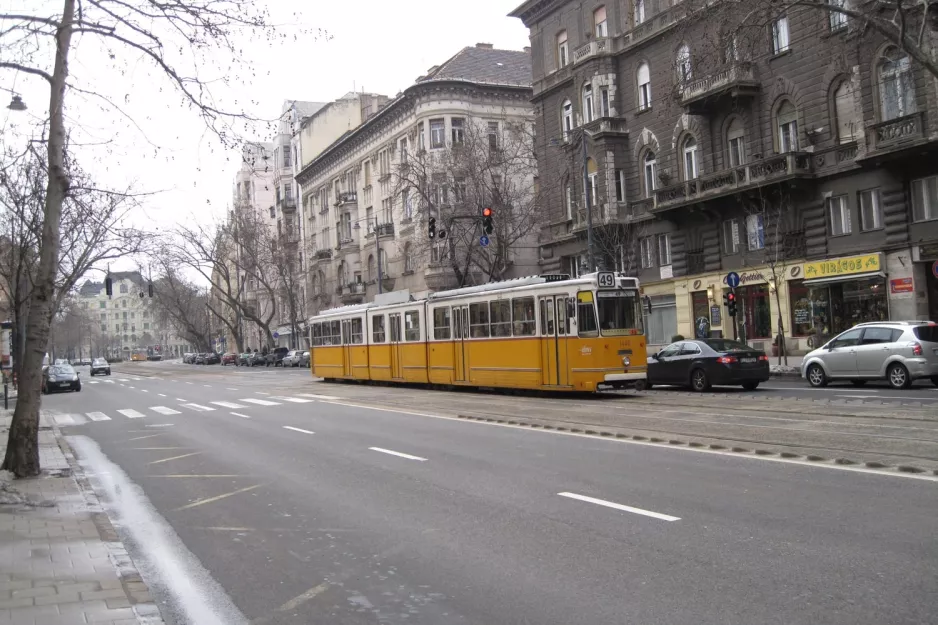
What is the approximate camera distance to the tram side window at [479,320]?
24.2 m

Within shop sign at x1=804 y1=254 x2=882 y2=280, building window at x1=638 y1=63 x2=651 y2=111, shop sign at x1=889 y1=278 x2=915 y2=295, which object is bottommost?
shop sign at x1=889 y1=278 x2=915 y2=295

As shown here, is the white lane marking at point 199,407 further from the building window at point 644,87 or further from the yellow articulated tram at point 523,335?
the building window at point 644,87

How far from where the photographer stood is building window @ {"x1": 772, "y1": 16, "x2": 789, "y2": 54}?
31.6 meters

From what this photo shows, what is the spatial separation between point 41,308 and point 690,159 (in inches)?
1214

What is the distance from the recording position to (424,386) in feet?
99.4

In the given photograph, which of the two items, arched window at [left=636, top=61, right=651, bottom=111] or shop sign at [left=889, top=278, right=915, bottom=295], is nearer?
shop sign at [left=889, top=278, right=915, bottom=295]

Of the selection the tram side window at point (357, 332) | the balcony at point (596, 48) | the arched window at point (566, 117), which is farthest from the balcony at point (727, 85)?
the tram side window at point (357, 332)

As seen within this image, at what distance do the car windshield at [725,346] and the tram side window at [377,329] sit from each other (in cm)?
1325

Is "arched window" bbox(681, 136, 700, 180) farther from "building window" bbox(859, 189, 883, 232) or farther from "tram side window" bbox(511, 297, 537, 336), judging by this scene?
"tram side window" bbox(511, 297, 537, 336)

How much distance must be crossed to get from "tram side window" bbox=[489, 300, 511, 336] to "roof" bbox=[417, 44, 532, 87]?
34473mm

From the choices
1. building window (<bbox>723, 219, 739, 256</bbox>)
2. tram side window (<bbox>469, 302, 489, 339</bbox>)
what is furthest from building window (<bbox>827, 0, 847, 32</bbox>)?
tram side window (<bbox>469, 302, 489, 339</bbox>)

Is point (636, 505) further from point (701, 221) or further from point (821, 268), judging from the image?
point (701, 221)

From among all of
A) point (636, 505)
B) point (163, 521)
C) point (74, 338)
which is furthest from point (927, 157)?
point (74, 338)

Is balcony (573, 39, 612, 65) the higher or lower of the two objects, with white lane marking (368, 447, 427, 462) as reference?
higher
